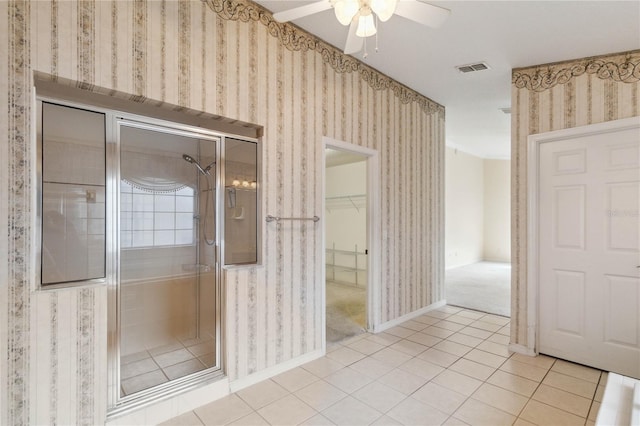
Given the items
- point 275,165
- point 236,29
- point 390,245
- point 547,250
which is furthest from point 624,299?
point 236,29

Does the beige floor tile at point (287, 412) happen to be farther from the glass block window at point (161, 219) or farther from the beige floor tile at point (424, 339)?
the beige floor tile at point (424, 339)

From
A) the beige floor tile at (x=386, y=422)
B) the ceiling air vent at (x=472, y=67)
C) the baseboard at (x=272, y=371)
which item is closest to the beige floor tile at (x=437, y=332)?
the baseboard at (x=272, y=371)

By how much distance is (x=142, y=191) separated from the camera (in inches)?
97.2

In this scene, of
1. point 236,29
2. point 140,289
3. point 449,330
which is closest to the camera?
point 236,29

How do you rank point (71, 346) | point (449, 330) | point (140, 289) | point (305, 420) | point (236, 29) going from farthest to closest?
point (449, 330)
point (140, 289)
point (236, 29)
point (305, 420)
point (71, 346)

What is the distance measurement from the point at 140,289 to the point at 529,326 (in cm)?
374

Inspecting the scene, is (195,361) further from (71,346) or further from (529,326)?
(529,326)

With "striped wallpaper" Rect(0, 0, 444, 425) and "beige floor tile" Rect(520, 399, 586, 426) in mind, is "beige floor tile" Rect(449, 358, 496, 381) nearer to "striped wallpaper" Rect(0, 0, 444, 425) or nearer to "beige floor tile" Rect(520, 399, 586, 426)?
"beige floor tile" Rect(520, 399, 586, 426)

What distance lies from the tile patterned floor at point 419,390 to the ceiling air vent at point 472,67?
9.80ft

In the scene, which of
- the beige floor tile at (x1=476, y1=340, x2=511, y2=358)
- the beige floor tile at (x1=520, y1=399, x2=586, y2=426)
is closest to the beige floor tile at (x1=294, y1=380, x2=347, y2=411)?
the beige floor tile at (x1=520, y1=399, x2=586, y2=426)

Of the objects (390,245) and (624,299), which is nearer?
(624,299)

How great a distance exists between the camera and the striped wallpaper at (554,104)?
2.79m

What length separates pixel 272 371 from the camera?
264 centimetres

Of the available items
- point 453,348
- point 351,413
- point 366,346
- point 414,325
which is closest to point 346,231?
point 414,325
